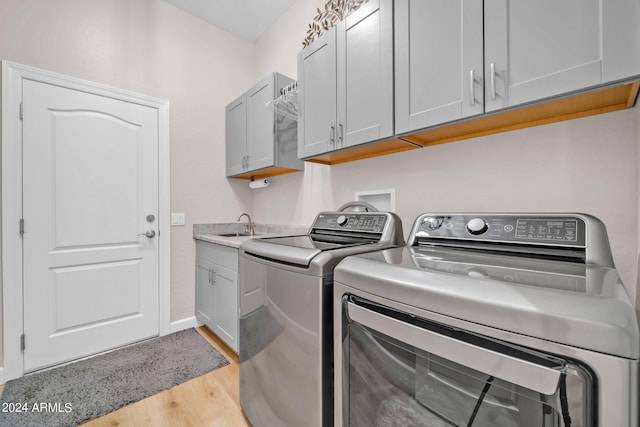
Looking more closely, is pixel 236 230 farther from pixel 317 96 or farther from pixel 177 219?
pixel 317 96

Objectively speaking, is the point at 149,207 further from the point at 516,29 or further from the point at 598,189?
the point at 598,189

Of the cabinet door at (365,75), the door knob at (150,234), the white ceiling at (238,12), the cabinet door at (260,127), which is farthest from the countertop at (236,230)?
the white ceiling at (238,12)

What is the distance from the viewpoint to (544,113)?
104 cm

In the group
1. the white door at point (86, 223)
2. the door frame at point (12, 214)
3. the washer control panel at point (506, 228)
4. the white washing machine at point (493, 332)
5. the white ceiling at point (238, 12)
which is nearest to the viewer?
the white washing machine at point (493, 332)

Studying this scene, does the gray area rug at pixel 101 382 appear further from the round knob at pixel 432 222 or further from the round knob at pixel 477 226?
the round knob at pixel 477 226

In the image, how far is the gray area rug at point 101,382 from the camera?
1.48m

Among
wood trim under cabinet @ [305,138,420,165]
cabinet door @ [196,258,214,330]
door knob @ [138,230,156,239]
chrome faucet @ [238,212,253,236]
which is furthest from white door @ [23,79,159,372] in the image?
wood trim under cabinet @ [305,138,420,165]

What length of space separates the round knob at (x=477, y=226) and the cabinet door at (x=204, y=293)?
2.01m

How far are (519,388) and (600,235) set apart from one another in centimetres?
60

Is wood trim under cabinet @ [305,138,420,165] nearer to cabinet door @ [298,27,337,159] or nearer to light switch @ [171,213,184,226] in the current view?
cabinet door @ [298,27,337,159]

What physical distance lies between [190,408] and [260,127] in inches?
79.5

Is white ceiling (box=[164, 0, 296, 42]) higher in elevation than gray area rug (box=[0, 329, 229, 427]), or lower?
higher

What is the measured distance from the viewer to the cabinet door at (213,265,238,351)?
6.36ft

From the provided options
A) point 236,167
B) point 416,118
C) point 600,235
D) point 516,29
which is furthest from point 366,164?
point 236,167
